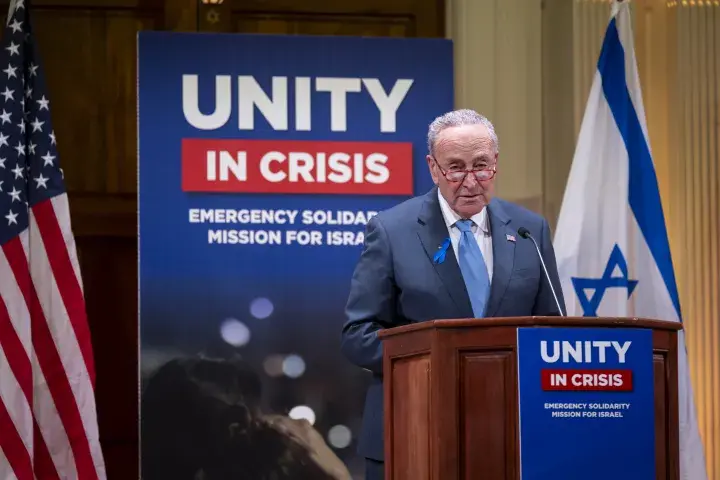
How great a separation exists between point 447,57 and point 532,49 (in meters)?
0.97

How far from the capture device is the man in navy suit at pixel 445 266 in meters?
3.79

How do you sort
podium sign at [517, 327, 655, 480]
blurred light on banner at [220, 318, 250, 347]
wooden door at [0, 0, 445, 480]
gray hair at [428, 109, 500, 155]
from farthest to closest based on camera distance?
wooden door at [0, 0, 445, 480]
blurred light on banner at [220, 318, 250, 347]
gray hair at [428, 109, 500, 155]
podium sign at [517, 327, 655, 480]

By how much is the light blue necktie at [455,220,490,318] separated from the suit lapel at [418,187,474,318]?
0.04 m

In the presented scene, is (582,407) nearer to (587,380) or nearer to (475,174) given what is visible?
(587,380)

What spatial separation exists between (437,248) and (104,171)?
3.14m

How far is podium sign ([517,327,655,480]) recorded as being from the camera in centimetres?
314

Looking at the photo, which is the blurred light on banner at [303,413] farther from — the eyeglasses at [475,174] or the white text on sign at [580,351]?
the white text on sign at [580,351]

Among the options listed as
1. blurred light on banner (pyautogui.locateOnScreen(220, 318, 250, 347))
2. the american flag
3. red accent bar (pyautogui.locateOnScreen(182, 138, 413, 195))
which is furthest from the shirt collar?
the american flag

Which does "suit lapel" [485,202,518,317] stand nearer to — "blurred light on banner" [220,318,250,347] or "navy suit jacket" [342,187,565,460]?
"navy suit jacket" [342,187,565,460]

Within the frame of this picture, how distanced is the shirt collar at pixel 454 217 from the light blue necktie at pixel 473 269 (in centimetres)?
2

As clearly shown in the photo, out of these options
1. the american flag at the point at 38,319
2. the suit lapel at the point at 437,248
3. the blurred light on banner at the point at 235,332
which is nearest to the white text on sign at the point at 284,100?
the american flag at the point at 38,319

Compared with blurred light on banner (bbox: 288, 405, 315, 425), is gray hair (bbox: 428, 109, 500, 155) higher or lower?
higher

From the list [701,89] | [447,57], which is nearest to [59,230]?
[447,57]

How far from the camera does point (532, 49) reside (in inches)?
266
